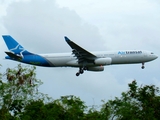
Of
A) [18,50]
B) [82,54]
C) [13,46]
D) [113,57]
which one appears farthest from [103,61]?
[13,46]

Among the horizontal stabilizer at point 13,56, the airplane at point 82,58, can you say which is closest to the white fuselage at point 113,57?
the airplane at point 82,58

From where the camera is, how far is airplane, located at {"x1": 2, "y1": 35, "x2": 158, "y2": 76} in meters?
84.4

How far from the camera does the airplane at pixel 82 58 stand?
3324 inches

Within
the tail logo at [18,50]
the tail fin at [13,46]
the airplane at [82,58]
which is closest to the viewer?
the airplane at [82,58]

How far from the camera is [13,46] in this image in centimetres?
9262

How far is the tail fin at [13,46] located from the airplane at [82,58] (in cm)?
60

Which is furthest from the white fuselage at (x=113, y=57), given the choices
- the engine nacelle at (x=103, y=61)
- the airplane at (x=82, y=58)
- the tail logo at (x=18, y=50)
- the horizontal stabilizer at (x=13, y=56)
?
the tail logo at (x=18, y=50)

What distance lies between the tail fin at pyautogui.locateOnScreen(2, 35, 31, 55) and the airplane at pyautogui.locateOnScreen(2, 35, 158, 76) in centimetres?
60

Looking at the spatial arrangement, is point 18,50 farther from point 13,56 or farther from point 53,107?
point 53,107

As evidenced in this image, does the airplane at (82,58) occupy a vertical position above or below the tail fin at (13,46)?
below

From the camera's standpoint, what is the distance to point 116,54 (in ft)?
278

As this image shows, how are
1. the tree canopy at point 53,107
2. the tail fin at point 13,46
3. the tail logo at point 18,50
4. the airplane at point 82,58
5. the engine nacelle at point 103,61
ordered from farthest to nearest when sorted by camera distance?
the tail fin at point 13,46
the tail logo at point 18,50
the airplane at point 82,58
the engine nacelle at point 103,61
the tree canopy at point 53,107

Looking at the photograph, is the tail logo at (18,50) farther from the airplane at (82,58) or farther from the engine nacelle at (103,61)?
the engine nacelle at (103,61)

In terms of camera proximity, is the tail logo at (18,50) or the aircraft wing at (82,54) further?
the tail logo at (18,50)
